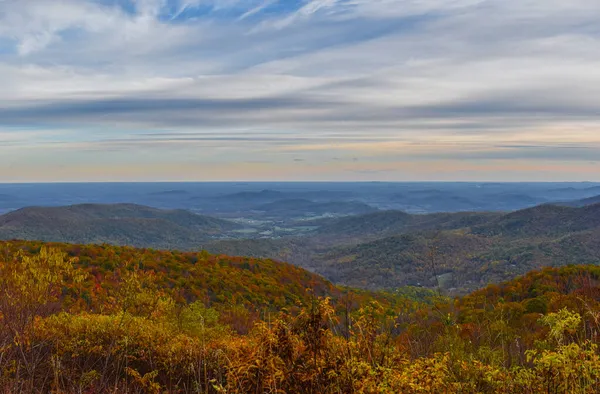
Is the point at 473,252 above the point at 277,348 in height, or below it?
below

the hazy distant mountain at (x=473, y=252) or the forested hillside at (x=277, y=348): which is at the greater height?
the forested hillside at (x=277, y=348)

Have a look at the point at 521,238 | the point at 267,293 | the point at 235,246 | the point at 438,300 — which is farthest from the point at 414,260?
the point at 438,300

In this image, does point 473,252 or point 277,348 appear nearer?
point 277,348

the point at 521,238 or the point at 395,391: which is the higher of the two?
the point at 395,391

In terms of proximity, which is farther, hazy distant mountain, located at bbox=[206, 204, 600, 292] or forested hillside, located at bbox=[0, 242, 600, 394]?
hazy distant mountain, located at bbox=[206, 204, 600, 292]

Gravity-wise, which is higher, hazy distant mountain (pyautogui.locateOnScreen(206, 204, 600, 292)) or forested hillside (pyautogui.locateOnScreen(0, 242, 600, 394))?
forested hillside (pyautogui.locateOnScreen(0, 242, 600, 394))

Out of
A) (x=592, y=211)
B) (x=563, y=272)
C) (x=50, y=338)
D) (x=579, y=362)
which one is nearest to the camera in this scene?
(x=579, y=362)

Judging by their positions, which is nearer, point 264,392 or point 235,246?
point 264,392

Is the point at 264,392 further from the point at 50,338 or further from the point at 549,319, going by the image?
the point at 50,338

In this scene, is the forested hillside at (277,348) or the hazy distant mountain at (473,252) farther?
the hazy distant mountain at (473,252)

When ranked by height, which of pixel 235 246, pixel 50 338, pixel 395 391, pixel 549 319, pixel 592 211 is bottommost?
pixel 235 246

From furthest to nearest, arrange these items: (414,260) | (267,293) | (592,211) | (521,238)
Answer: (592,211) → (521,238) → (414,260) → (267,293)
